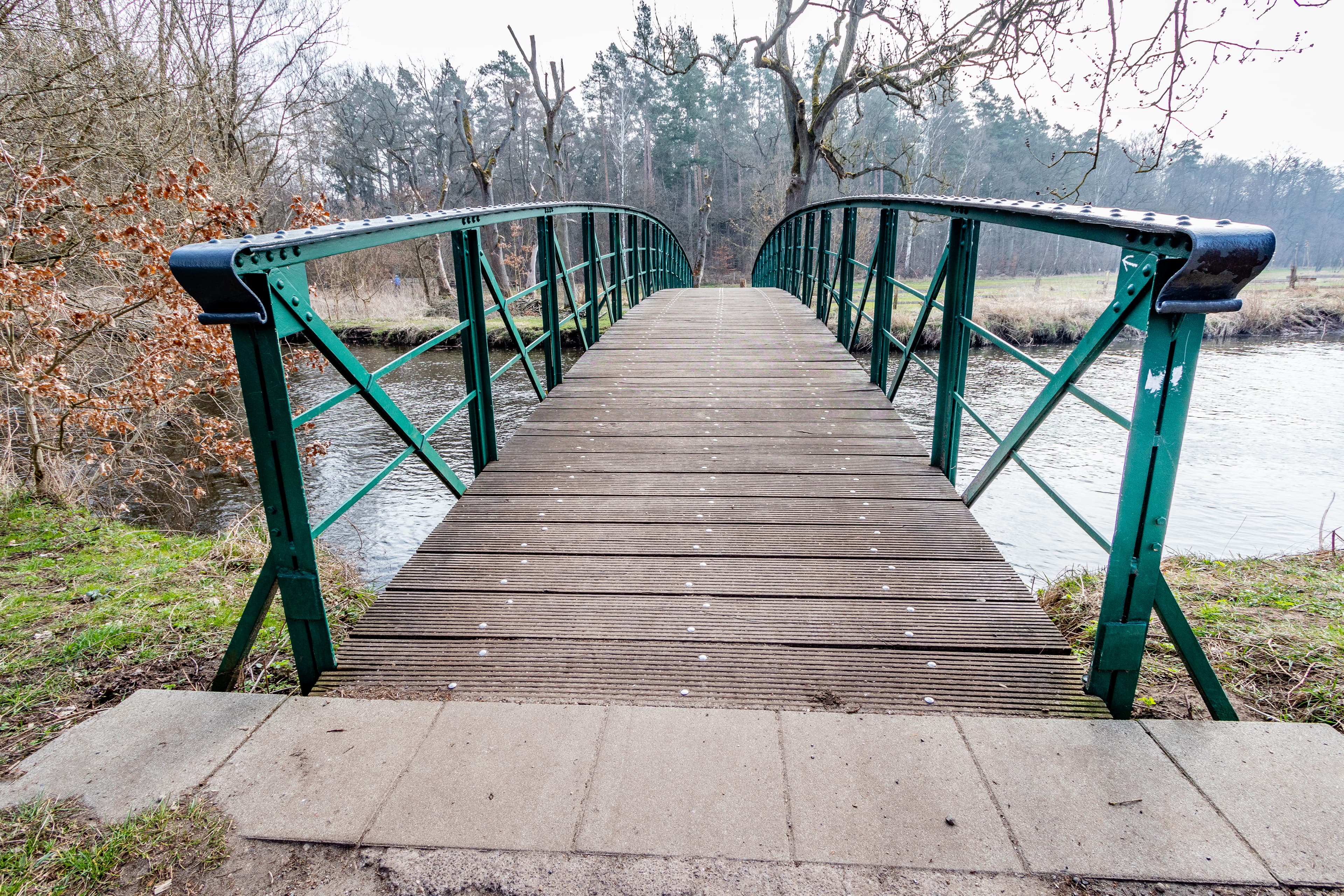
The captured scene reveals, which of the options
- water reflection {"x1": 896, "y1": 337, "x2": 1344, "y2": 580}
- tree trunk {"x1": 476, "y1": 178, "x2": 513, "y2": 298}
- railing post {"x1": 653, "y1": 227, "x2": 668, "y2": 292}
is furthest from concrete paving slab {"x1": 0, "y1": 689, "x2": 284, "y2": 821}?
railing post {"x1": 653, "y1": 227, "x2": 668, "y2": 292}

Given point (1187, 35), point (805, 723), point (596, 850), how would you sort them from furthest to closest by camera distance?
1. point (1187, 35)
2. point (805, 723)
3. point (596, 850)

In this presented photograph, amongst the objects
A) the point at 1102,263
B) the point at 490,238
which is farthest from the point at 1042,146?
the point at 490,238

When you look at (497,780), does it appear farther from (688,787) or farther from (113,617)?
(113,617)

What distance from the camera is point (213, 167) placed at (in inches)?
291

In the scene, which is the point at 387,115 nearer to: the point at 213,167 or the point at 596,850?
the point at 213,167

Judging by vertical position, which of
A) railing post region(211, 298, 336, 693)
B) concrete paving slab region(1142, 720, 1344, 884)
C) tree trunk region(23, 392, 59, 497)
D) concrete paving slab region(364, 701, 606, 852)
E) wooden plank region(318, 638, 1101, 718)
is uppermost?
railing post region(211, 298, 336, 693)

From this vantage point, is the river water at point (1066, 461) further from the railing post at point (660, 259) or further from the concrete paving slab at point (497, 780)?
the concrete paving slab at point (497, 780)

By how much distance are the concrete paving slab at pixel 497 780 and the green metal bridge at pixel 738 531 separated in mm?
112

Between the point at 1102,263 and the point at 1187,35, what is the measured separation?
39.8m

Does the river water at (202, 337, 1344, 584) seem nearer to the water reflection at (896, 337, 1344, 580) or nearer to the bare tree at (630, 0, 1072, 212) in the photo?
the water reflection at (896, 337, 1344, 580)

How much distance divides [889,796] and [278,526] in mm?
1360

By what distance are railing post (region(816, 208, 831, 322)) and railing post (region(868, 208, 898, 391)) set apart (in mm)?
1930

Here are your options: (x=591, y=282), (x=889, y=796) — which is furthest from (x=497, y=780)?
(x=591, y=282)

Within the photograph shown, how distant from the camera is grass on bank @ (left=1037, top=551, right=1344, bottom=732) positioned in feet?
5.67
